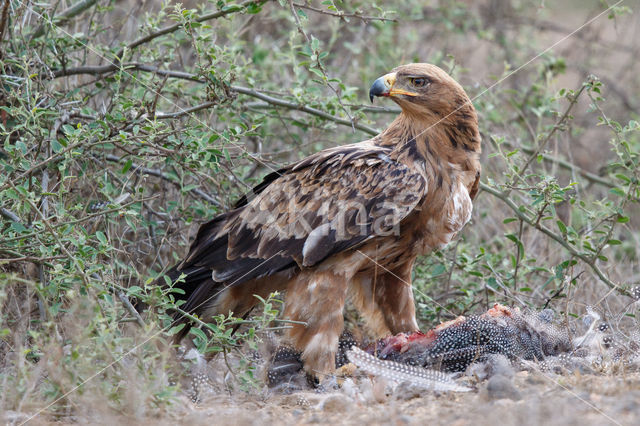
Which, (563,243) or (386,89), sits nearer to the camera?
(386,89)

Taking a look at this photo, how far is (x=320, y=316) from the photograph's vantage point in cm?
441

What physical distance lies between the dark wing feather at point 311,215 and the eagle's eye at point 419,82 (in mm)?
451

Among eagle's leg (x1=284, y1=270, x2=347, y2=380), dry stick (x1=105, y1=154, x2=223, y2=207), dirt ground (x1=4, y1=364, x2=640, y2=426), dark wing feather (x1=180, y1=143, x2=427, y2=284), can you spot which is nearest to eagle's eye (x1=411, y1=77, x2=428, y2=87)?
dark wing feather (x1=180, y1=143, x2=427, y2=284)

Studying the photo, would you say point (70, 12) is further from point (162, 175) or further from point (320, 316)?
point (320, 316)

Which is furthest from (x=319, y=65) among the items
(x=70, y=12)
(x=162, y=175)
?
(x=70, y=12)

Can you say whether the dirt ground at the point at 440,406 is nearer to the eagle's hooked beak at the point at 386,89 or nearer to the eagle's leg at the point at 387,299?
the eagle's leg at the point at 387,299

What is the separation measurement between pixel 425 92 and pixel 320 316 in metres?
1.50

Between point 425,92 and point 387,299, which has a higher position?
point 425,92

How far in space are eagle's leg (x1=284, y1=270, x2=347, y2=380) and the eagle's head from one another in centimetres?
114

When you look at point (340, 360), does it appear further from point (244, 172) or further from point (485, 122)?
point (485, 122)

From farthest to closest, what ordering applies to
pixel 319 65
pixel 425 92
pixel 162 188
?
pixel 162 188
pixel 319 65
pixel 425 92

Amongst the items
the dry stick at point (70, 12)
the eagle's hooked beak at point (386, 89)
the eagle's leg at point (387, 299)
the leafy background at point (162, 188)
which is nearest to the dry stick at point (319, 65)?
the leafy background at point (162, 188)

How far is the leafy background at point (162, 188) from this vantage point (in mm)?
3480

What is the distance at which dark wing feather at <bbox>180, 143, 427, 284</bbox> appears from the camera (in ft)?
14.3
